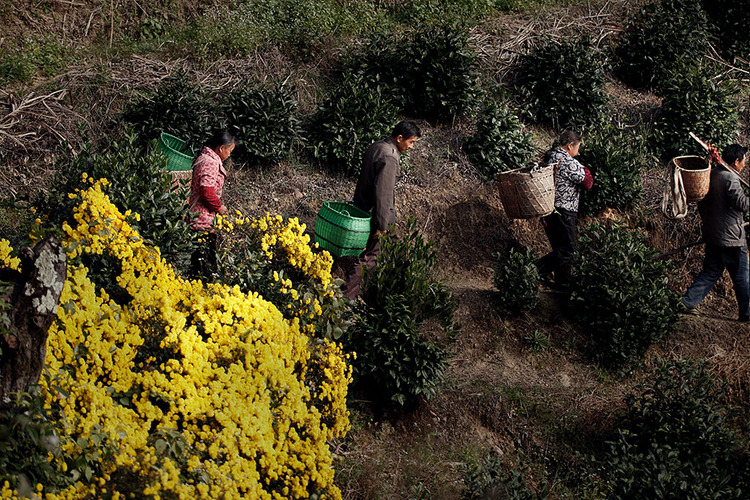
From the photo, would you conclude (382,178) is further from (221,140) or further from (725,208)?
(725,208)

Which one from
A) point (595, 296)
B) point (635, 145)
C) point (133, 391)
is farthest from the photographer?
point (635, 145)

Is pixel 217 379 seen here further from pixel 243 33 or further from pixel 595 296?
pixel 243 33

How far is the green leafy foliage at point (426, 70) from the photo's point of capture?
331 inches

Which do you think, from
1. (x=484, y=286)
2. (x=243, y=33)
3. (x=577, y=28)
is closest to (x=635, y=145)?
(x=577, y=28)

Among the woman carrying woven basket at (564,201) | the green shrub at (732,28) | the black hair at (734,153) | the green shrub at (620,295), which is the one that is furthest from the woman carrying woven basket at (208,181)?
the green shrub at (732,28)

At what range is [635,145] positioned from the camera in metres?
8.59

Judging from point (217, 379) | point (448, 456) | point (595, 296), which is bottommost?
point (448, 456)

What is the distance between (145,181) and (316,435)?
8.12 ft

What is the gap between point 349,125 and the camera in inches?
305

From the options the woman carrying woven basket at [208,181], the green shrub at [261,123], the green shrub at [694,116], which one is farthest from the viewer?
the green shrub at [694,116]

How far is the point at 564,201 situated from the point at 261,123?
3.41m

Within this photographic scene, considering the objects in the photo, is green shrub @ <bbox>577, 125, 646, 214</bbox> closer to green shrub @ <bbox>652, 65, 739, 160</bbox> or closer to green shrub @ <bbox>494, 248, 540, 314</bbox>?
green shrub @ <bbox>652, 65, 739, 160</bbox>

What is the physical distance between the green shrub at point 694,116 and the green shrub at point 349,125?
3651 millimetres

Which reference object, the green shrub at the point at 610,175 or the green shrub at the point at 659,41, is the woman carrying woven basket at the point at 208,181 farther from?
Answer: the green shrub at the point at 659,41
